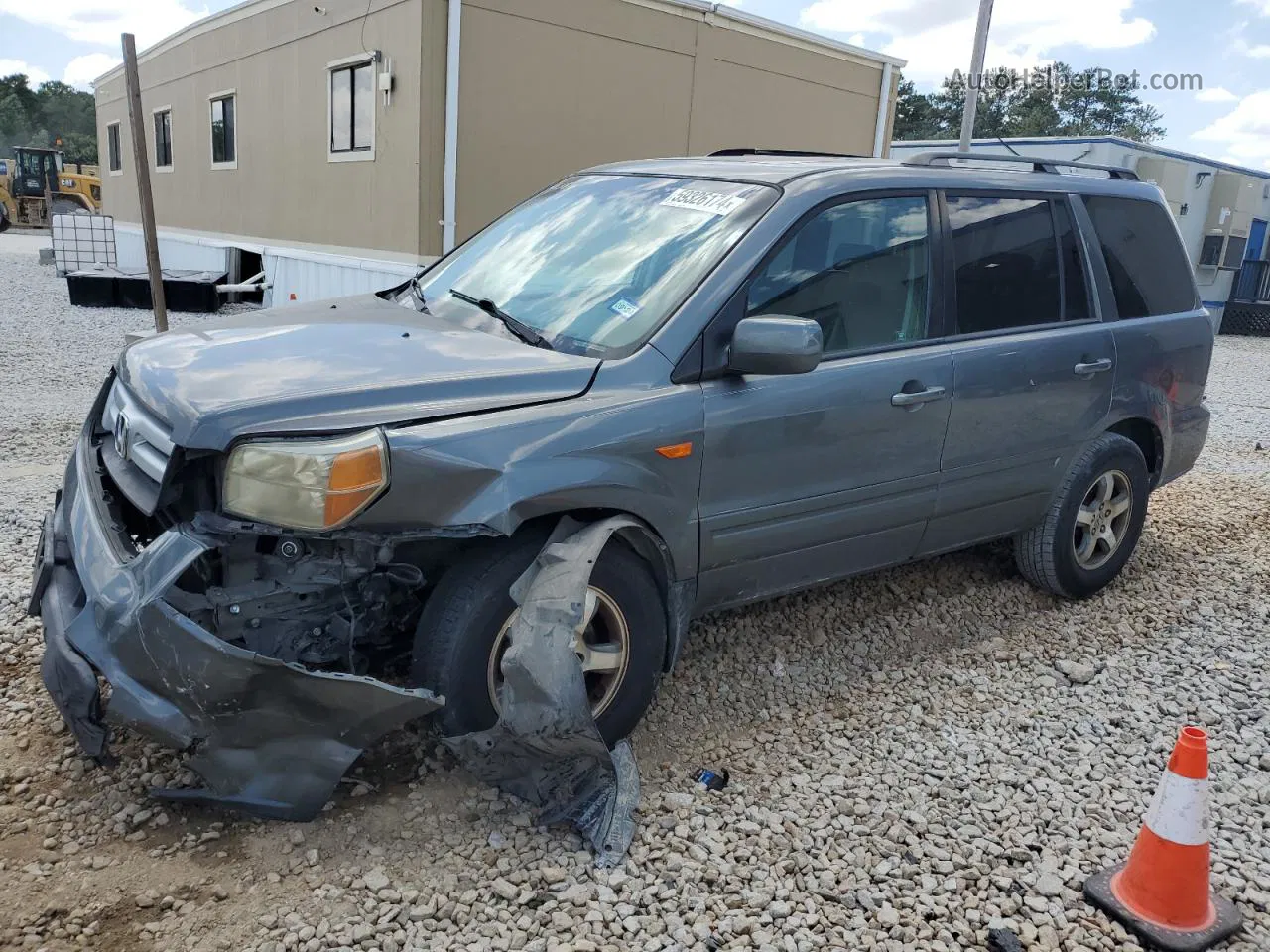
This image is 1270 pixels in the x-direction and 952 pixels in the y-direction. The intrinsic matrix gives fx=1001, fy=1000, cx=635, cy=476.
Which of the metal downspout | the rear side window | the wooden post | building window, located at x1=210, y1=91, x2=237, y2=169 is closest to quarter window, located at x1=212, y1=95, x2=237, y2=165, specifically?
building window, located at x1=210, y1=91, x2=237, y2=169

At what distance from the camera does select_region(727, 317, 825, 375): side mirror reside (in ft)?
10.0

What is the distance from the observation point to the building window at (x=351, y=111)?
1195 cm

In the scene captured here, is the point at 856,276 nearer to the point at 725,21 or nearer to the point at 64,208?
the point at 725,21

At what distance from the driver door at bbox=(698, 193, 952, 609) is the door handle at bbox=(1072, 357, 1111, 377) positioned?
822 millimetres

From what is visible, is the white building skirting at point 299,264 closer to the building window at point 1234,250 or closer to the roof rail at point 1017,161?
the roof rail at point 1017,161

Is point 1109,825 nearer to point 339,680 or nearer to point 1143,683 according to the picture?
point 1143,683

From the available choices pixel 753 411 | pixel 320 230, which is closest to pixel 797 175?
pixel 753 411

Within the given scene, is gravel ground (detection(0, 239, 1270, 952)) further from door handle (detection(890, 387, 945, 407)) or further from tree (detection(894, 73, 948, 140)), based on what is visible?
tree (detection(894, 73, 948, 140))

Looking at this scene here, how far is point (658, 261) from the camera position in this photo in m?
3.42

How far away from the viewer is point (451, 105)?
1104 cm

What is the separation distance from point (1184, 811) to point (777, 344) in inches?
66.1

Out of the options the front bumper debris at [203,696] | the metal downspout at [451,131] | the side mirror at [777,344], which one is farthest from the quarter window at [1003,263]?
the metal downspout at [451,131]

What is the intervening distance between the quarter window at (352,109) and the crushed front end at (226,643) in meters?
10.2

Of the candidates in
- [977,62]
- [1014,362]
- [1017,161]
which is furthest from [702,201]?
[977,62]
